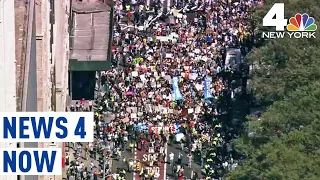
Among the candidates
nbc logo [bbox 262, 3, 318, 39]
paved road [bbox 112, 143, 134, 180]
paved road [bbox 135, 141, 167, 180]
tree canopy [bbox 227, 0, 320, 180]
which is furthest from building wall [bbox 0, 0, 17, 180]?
nbc logo [bbox 262, 3, 318, 39]

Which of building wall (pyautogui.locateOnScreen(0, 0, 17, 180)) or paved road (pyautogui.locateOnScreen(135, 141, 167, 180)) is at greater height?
building wall (pyautogui.locateOnScreen(0, 0, 17, 180))

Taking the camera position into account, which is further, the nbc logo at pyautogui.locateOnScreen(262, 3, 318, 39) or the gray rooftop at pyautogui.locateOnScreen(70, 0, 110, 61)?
the gray rooftop at pyautogui.locateOnScreen(70, 0, 110, 61)

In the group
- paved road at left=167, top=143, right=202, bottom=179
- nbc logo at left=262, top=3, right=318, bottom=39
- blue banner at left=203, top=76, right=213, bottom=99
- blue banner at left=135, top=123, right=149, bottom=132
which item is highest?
nbc logo at left=262, top=3, right=318, bottom=39

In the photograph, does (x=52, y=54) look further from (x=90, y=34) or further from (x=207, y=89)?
(x=207, y=89)

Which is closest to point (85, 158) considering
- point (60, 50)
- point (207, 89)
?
point (60, 50)

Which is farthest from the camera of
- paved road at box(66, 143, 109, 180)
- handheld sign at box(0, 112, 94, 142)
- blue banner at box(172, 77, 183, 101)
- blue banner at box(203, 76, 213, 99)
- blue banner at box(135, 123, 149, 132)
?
Result: blue banner at box(203, 76, 213, 99)

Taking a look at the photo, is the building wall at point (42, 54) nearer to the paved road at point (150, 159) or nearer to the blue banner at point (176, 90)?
the paved road at point (150, 159)

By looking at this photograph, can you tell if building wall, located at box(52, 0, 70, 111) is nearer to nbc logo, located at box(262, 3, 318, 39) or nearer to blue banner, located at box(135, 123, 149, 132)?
blue banner, located at box(135, 123, 149, 132)
